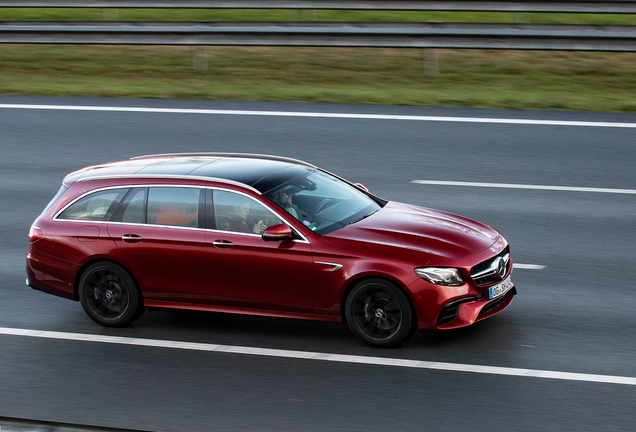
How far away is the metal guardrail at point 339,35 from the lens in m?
16.5

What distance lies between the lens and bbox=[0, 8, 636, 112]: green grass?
53.4 feet

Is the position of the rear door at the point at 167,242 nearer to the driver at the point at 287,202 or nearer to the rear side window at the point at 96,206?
the rear side window at the point at 96,206

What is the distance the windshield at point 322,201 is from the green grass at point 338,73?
292 inches

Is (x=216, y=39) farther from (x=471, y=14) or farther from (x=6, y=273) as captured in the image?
(x=6, y=273)

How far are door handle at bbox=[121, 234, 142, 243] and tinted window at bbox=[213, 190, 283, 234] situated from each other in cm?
77

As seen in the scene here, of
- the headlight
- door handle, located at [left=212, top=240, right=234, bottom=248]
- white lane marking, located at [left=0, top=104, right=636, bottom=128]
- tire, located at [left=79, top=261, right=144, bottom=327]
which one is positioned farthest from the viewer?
white lane marking, located at [left=0, top=104, right=636, bottom=128]

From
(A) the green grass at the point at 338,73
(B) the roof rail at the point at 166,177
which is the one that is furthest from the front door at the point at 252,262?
(A) the green grass at the point at 338,73

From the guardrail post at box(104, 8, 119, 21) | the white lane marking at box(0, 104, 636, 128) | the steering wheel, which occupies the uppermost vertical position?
the guardrail post at box(104, 8, 119, 21)

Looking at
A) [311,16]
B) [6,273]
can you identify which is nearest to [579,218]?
[6,273]

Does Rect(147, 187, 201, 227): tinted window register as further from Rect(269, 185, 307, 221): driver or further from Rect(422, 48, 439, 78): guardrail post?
Rect(422, 48, 439, 78): guardrail post

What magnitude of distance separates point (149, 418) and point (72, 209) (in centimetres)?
297

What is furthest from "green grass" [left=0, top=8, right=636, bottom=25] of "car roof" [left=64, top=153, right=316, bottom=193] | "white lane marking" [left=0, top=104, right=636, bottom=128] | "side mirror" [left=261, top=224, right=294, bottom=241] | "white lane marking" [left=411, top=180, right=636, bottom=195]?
"side mirror" [left=261, top=224, right=294, bottom=241]

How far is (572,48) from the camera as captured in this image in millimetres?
16375

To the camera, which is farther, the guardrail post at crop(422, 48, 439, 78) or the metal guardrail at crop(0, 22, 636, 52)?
the guardrail post at crop(422, 48, 439, 78)
